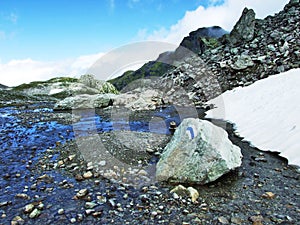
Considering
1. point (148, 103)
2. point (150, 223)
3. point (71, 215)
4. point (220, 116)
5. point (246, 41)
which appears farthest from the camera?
point (246, 41)

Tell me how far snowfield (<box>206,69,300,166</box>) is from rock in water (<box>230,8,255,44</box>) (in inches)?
590

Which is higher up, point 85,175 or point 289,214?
point 85,175

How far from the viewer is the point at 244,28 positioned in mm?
31844

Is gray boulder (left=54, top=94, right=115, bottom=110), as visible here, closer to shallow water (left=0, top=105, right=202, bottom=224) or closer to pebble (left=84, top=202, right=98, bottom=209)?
shallow water (left=0, top=105, right=202, bottom=224)

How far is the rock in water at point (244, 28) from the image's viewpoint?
3105 cm

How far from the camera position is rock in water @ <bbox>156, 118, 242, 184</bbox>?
6914 mm

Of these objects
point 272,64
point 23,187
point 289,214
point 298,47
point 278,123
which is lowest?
point 289,214

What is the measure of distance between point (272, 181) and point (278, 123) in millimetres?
4783

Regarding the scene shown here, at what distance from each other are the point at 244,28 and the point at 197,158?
30.9 m

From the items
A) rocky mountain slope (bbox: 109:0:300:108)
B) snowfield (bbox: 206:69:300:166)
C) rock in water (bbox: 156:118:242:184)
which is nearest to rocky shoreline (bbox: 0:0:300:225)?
rock in water (bbox: 156:118:242:184)

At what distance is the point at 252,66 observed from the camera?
966 inches

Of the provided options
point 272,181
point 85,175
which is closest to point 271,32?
point 272,181

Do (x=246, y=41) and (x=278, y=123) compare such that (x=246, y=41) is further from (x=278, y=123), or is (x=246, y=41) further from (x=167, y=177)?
(x=167, y=177)

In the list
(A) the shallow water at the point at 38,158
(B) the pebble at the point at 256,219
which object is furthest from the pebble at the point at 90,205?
(B) the pebble at the point at 256,219
